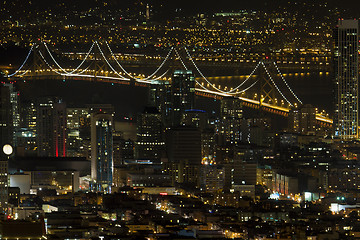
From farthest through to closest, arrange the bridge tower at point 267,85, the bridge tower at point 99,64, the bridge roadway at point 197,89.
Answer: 1. the bridge tower at point 99,64
2. the bridge tower at point 267,85
3. the bridge roadway at point 197,89

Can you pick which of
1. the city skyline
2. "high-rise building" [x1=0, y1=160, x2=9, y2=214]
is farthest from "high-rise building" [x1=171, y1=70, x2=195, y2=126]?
"high-rise building" [x1=0, y1=160, x2=9, y2=214]

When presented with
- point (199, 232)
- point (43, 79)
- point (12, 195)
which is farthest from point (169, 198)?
point (43, 79)

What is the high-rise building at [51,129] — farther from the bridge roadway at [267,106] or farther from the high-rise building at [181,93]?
the bridge roadway at [267,106]

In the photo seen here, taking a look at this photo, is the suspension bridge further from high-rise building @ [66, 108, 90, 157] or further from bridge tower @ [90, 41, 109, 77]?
high-rise building @ [66, 108, 90, 157]

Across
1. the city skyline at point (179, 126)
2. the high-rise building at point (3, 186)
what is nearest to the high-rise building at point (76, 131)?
the city skyline at point (179, 126)

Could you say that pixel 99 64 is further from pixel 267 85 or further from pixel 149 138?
pixel 149 138

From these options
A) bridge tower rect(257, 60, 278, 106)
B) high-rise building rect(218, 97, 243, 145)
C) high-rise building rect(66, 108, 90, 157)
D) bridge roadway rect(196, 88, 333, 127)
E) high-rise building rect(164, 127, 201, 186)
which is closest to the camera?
high-rise building rect(164, 127, 201, 186)
